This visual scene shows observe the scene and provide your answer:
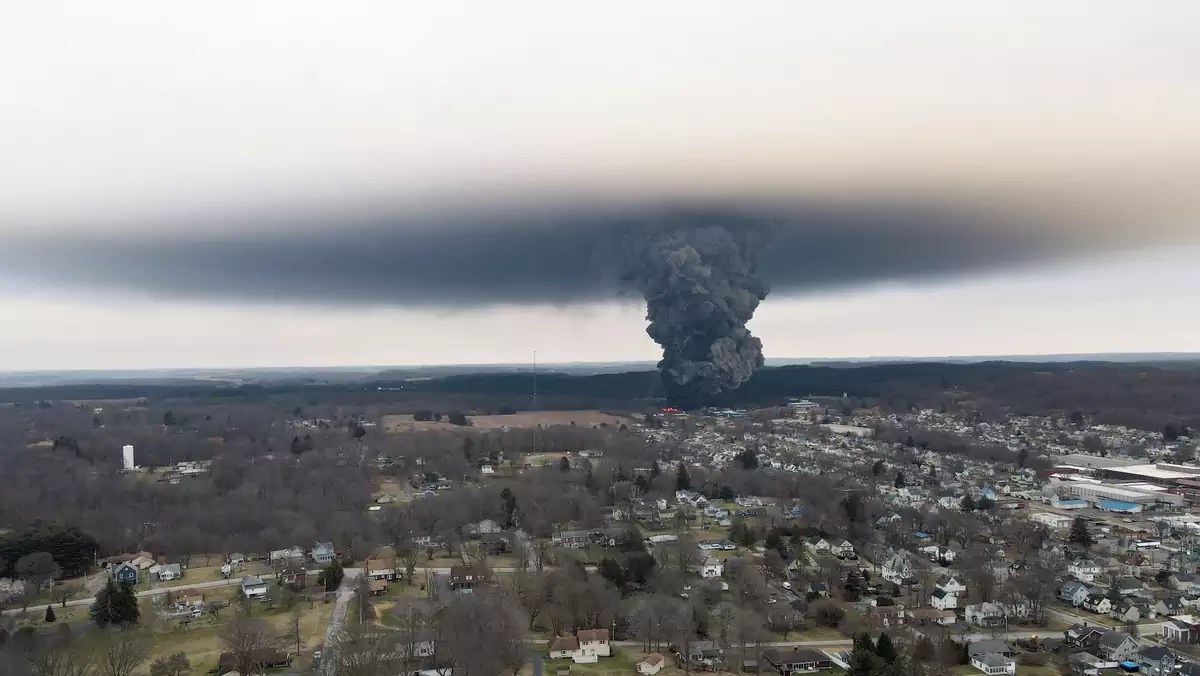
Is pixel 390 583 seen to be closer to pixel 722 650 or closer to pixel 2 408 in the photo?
pixel 722 650

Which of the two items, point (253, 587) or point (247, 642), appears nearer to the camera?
point (247, 642)

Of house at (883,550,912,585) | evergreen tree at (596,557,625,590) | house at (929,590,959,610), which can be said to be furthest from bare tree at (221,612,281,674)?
house at (883,550,912,585)

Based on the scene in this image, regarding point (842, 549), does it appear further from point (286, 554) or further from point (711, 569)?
point (286, 554)

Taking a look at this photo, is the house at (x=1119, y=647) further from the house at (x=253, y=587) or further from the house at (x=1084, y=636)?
the house at (x=253, y=587)

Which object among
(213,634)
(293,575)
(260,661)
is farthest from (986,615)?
(213,634)

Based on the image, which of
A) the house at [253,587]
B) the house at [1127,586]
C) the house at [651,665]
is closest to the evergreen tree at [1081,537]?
the house at [1127,586]

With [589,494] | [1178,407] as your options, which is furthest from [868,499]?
[1178,407]
